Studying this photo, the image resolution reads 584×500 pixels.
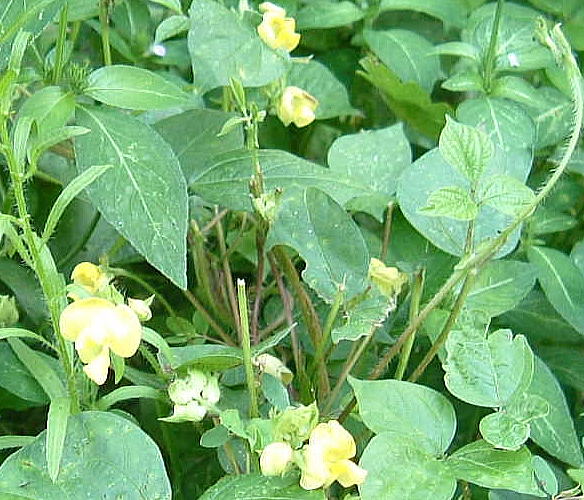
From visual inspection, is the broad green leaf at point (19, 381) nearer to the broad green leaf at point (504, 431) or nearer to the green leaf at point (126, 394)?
the green leaf at point (126, 394)

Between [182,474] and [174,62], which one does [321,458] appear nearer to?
[182,474]

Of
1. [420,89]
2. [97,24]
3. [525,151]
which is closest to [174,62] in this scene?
[97,24]

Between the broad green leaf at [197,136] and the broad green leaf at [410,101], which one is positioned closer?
the broad green leaf at [197,136]

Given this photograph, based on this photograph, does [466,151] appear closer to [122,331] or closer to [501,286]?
[501,286]

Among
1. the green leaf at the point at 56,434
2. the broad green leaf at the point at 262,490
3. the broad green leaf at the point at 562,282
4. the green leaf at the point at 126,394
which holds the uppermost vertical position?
the green leaf at the point at 56,434

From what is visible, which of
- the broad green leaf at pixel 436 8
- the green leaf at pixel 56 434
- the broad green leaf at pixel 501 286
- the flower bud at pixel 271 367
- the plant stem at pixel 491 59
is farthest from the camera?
the broad green leaf at pixel 436 8

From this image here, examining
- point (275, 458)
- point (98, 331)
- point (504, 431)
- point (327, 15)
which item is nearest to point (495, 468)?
point (504, 431)

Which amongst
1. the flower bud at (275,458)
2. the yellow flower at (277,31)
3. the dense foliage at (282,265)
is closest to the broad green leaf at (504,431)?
the dense foliage at (282,265)
